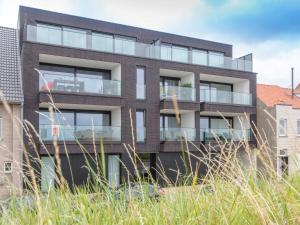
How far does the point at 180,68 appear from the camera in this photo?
22.2 metres

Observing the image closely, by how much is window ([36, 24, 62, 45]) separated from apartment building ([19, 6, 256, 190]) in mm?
52

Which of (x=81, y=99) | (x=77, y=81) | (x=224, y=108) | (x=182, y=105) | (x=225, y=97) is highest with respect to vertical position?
(x=77, y=81)

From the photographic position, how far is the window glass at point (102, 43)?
63.7 ft

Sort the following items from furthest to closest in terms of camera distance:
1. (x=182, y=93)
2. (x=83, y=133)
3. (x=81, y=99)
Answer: (x=182, y=93) → (x=81, y=99) → (x=83, y=133)

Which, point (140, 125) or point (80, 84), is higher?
point (80, 84)

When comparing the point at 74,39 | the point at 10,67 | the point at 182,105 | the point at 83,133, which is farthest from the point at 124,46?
the point at 10,67

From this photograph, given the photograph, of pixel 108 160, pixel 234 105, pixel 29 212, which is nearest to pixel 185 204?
pixel 29 212

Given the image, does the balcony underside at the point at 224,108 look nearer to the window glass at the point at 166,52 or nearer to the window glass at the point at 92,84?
the window glass at the point at 166,52

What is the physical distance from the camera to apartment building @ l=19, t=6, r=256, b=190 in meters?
17.7

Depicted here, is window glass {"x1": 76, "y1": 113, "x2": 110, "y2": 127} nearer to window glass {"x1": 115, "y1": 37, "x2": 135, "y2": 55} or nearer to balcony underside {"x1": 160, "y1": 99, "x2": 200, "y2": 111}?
balcony underside {"x1": 160, "y1": 99, "x2": 200, "y2": 111}

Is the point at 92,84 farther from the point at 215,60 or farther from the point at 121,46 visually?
the point at 215,60

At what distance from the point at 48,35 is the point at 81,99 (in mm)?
3882

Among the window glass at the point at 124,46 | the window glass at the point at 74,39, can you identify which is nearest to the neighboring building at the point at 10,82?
the window glass at the point at 74,39

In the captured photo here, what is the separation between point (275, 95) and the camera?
28.5 m
